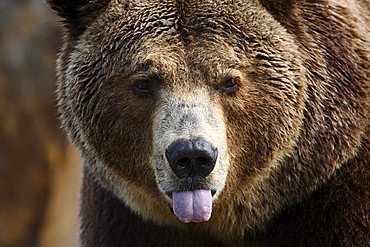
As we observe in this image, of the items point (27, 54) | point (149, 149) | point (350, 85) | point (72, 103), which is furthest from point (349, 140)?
point (27, 54)

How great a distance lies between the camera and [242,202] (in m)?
7.08

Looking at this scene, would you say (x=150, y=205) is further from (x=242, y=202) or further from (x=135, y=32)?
(x=135, y=32)

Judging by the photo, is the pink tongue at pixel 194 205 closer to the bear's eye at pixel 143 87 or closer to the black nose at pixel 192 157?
the black nose at pixel 192 157

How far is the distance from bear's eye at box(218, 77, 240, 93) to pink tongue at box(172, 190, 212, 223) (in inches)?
24.1

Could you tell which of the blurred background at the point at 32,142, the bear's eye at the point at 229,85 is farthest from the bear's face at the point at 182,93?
the blurred background at the point at 32,142

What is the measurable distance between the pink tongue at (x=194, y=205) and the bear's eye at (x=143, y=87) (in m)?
0.64

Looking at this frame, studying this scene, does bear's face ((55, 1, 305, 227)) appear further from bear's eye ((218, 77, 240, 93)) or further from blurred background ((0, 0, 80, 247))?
blurred background ((0, 0, 80, 247))

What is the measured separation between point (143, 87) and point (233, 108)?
54 centimetres

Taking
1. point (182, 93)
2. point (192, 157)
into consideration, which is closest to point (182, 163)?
point (192, 157)

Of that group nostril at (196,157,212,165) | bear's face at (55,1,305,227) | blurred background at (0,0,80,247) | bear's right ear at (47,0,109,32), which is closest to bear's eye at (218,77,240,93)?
bear's face at (55,1,305,227)

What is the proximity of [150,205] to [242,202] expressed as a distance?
56cm

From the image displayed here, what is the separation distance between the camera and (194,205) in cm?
652

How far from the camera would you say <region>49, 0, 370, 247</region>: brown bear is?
6.66 m

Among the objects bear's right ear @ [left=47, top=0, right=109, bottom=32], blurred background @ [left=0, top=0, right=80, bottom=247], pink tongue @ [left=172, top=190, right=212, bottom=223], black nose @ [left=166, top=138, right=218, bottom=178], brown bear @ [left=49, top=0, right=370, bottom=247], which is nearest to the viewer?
black nose @ [left=166, top=138, right=218, bottom=178]
